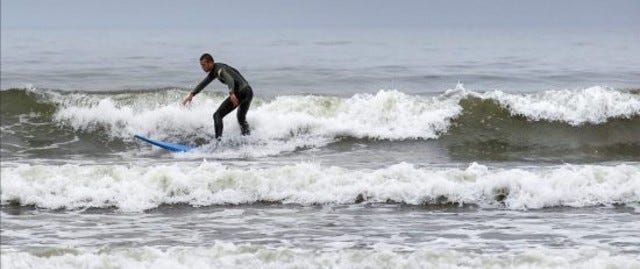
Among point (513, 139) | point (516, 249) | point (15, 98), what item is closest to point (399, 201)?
point (516, 249)

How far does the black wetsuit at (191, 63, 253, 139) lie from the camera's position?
47.6 feet

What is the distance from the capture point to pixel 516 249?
8.62 meters

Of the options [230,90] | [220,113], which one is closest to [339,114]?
[220,113]

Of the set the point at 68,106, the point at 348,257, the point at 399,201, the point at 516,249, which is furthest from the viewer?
the point at 68,106

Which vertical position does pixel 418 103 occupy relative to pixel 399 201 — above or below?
above

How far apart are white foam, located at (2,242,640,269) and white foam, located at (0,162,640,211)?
2650 mm

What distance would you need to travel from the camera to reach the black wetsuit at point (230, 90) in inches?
572

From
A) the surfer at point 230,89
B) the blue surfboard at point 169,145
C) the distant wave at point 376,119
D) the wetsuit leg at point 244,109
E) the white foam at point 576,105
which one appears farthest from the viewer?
the white foam at point 576,105

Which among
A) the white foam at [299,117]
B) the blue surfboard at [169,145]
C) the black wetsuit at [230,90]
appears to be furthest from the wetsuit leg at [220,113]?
the white foam at [299,117]

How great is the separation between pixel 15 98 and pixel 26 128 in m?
1.98

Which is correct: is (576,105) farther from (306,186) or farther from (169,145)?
(306,186)

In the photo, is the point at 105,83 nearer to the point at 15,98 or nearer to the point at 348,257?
the point at 15,98

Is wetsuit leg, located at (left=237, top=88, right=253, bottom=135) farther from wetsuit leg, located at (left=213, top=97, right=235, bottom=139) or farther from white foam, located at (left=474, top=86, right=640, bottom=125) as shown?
white foam, located at (left=474, top=86, right=640, bottom=125)

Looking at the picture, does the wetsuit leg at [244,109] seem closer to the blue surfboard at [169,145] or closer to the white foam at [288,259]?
the blue surfboard at [169,145]
